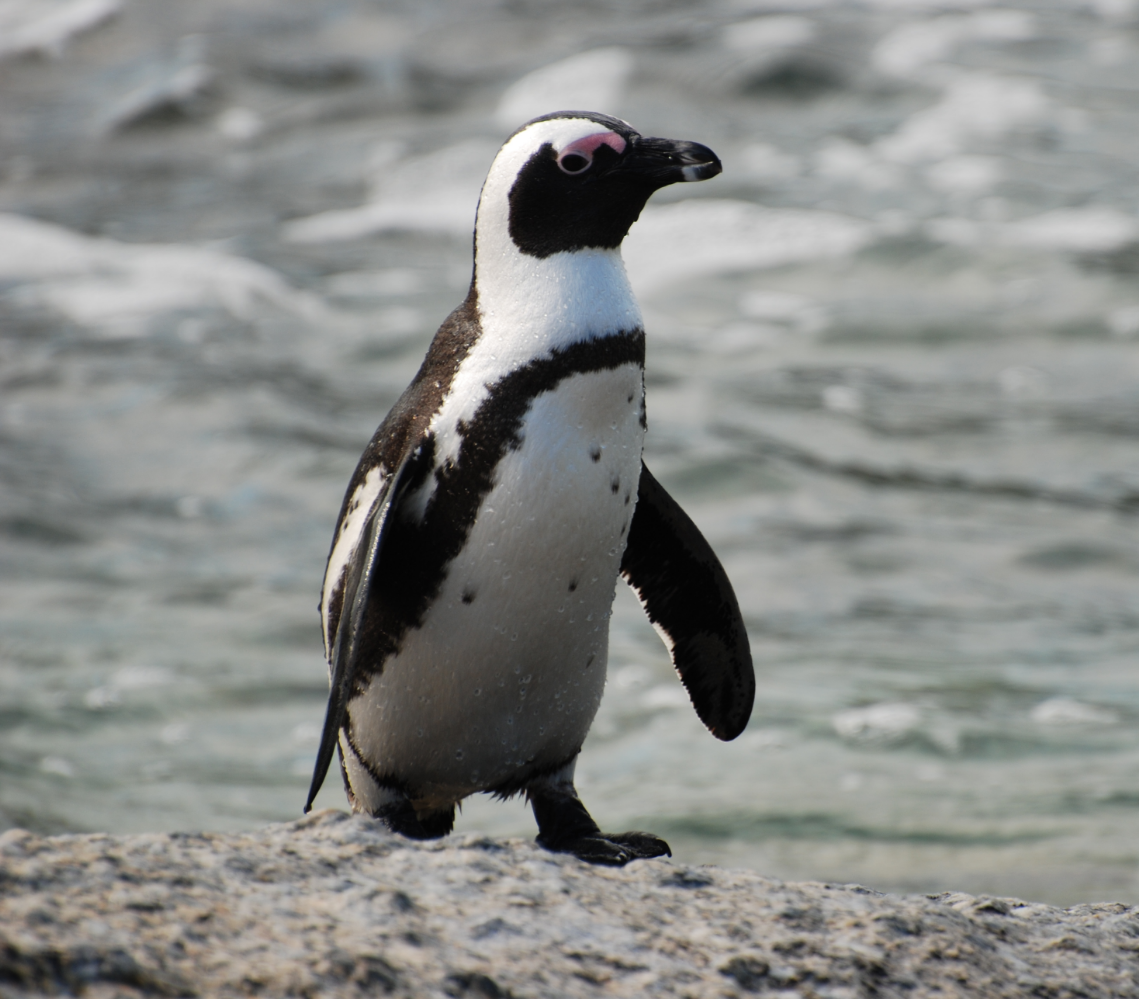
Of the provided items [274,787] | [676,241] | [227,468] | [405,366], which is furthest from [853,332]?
[274,787]

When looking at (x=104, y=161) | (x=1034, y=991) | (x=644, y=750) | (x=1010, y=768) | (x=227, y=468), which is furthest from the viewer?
(x=104, y=161)

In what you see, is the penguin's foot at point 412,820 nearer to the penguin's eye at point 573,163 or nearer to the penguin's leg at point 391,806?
the penguin's leg at point 391,806

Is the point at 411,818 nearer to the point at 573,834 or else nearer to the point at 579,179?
the point at 573,834

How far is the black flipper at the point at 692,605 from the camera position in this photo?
123 inches

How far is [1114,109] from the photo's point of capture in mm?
16172

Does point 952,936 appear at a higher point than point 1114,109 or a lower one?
lower

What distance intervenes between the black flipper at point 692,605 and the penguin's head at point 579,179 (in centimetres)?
65

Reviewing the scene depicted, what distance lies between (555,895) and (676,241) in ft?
40.9

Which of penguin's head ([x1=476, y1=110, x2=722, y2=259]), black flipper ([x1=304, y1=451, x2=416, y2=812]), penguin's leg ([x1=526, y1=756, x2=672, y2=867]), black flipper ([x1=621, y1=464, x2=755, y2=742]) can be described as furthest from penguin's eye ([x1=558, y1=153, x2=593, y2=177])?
penguin's leg ([x1=526, y1=756, x2=672, y2=867])

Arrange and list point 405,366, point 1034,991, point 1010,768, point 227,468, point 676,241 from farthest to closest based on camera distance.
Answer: point 676,241, point 405,366, point 227,468, point 1010,768, point 1034,991

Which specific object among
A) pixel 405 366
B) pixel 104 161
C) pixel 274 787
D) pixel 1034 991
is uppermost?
pixel 104 161

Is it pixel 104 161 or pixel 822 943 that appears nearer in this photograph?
pixel 822 943

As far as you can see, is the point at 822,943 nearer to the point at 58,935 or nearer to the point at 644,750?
the point at 58,935

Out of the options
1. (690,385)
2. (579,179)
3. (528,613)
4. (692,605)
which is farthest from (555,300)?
(690,385)
